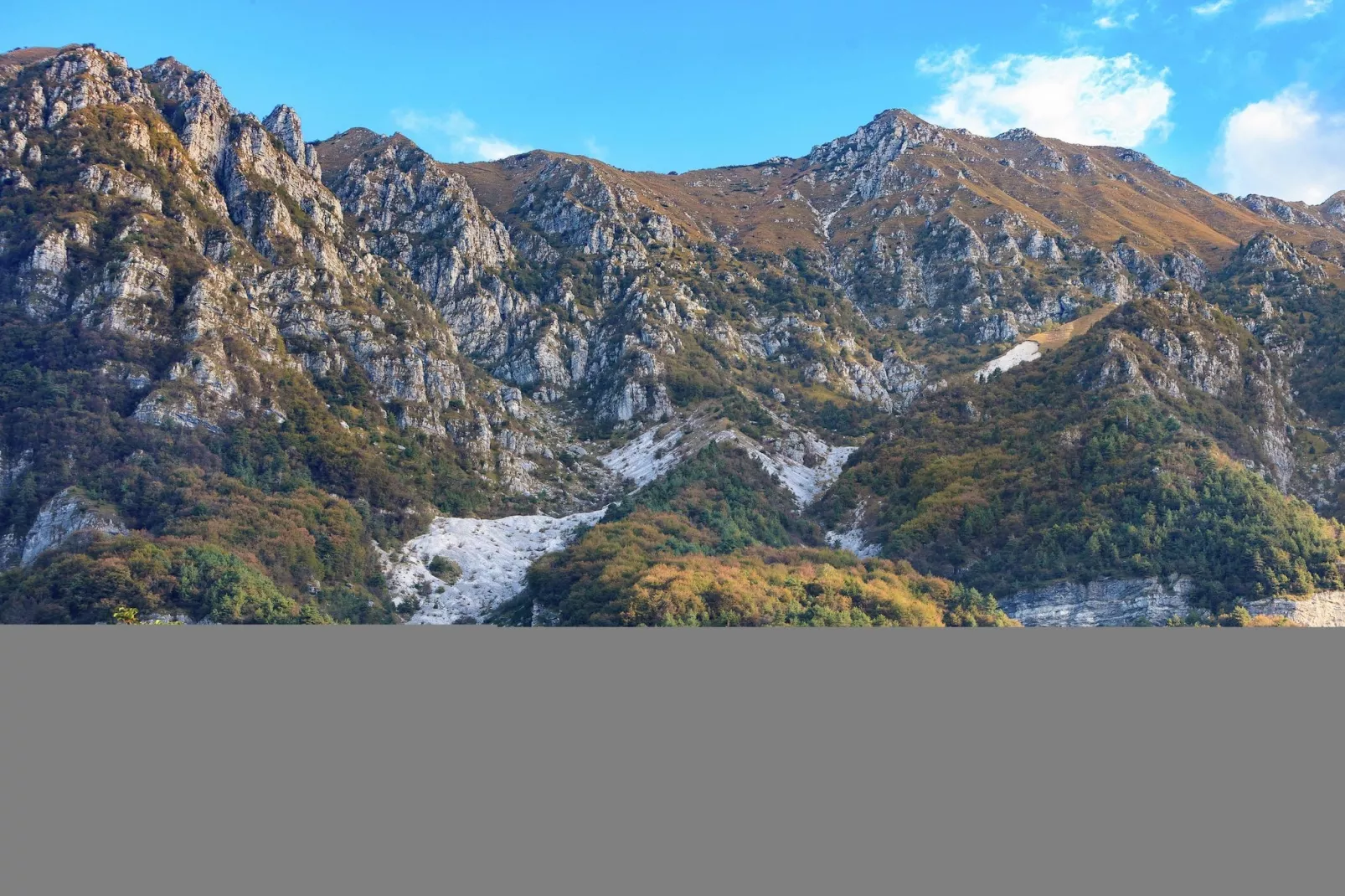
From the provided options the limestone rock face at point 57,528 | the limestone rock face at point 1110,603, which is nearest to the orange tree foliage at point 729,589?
the limestone rock face at point 1110,603

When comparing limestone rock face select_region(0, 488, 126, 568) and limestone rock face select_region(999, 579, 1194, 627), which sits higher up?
limestone rock face select_region(0, 488, 126, 568)

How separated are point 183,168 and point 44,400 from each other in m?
60.3

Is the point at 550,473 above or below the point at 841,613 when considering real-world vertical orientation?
above

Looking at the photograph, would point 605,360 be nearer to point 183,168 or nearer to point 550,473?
point 550,473

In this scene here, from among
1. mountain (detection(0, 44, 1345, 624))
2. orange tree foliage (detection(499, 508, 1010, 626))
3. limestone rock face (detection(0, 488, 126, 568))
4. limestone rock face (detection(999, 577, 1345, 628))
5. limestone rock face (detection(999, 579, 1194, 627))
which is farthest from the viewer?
limestone rock face (detection(0, 488, 126, 568))

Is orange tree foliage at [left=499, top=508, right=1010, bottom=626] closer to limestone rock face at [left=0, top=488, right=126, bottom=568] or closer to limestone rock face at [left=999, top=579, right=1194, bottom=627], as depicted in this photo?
limestone rock face at [left=999, top=579, right=1194, bottom=627]

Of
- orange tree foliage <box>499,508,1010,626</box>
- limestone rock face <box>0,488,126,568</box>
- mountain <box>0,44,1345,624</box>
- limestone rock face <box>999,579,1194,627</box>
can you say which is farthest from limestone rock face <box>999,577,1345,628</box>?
limestone rock face <box>0,488,126,568</box>

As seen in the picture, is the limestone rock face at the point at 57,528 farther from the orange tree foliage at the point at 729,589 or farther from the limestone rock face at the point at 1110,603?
the limestone rock face at the point at 1110,603

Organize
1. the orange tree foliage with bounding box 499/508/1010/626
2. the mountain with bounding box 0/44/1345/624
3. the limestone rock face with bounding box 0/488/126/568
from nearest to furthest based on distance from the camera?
the orange tree foliage with bounding box 499/508/1010/626 → the mountain with bounding box 0/44/1345/624 → the limestone rock face with bounding box 0/488/126/568

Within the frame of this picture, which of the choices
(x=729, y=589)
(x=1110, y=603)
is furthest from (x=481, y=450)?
(x=1110, y=603)

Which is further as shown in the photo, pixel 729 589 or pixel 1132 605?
pixel 1132 605

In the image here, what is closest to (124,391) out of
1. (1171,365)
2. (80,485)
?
(80,485)

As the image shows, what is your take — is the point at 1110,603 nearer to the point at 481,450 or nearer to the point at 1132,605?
the point at 1132,605

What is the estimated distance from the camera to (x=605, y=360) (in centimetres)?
19938
